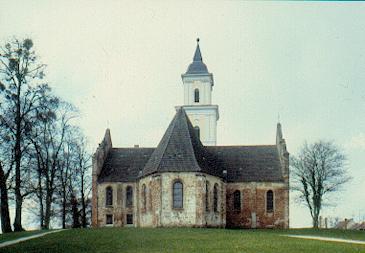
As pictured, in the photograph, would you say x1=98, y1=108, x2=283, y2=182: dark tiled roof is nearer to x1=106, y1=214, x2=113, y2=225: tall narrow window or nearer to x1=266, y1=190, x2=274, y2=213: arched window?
x1=266, y1=190, x2=274, y2=213: arched window

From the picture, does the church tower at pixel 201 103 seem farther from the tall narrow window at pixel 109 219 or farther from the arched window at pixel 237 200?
the tall narrow window at pixel 109 219

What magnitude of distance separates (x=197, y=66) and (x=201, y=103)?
5.41 m

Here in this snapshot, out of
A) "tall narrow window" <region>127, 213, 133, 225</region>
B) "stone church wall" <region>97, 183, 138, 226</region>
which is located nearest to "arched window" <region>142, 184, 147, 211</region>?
"stone church wall" <region>97, 183, 138, 226</region>

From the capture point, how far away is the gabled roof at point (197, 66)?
72.7 m

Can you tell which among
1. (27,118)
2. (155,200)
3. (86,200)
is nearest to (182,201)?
(155,200)

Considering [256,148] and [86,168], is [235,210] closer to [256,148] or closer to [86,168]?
[256,148]

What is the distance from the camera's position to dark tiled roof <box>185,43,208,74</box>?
72.8 m

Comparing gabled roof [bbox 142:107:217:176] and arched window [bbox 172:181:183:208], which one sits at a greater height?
gabled roof [bbox 142:107:217:176]

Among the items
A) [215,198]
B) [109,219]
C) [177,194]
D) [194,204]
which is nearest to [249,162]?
[215,198]

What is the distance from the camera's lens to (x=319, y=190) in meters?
63.4

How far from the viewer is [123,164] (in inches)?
2343

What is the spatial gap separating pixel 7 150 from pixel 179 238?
625 inches

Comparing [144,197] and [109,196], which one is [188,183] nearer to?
[144,197]

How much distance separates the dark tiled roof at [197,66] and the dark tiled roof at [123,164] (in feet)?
52.0
